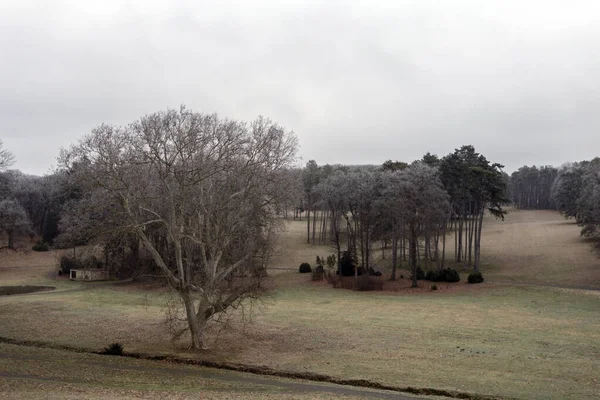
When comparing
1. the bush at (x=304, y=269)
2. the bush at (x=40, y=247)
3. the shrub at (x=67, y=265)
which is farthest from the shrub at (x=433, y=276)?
the bush at (x=40, y=247)

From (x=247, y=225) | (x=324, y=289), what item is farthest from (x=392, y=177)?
(x=247, y=225)

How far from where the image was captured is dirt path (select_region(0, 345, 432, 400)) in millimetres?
18719

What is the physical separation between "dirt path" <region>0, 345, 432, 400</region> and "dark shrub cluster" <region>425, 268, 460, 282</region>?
36551 mm

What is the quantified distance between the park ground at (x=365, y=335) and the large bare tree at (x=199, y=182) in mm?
4007

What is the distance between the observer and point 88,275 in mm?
59188

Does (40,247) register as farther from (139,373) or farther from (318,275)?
(139,373)

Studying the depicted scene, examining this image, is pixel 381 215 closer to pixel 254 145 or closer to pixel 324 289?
pixel 324 289

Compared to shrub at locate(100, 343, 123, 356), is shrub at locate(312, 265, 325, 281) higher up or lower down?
lower down

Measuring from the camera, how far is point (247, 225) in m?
26.9

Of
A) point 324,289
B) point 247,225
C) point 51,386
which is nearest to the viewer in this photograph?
point 51,386

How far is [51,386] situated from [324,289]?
3656 cm

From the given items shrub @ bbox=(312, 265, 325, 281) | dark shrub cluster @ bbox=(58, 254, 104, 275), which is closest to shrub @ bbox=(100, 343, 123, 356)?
shrub @ bbox=(312, 265, 325, 281)

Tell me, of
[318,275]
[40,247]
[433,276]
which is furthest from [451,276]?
[40,247]

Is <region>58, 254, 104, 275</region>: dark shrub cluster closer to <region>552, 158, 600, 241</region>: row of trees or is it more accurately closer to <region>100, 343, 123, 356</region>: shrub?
<region>100, 343, 123, 356</region>: shrub
